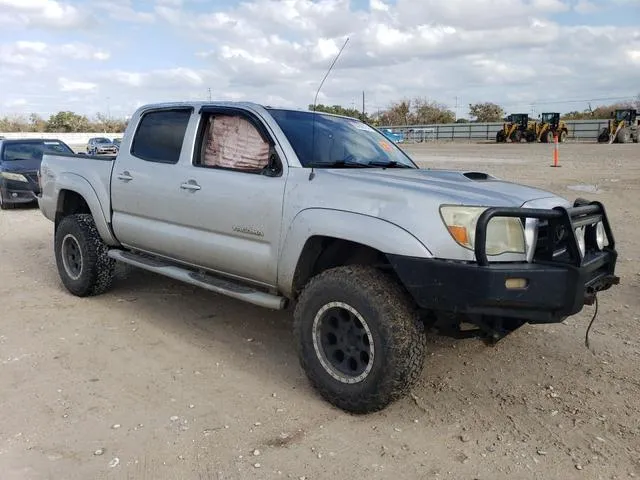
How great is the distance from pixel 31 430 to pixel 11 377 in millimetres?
842

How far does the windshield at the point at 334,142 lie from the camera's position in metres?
4.11

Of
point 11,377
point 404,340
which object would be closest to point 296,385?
point 404,340

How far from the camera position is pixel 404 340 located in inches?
127

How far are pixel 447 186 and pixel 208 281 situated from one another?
198 cm

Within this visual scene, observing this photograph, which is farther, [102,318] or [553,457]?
[102,318]

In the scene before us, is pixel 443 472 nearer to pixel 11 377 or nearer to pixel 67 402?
pixel 67 402

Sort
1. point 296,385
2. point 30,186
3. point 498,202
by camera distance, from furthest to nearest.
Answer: point 30,186 < point 296,385 < point 498,202

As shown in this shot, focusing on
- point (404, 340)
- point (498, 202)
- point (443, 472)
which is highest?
point (498, 202)

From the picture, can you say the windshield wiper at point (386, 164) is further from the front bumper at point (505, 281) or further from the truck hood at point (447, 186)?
the front bumper at point (505, 281)

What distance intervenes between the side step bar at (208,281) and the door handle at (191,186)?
686 mm

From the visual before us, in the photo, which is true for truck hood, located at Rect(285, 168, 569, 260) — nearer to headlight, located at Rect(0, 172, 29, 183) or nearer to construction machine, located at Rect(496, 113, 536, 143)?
headlight, located at Rect(0, 172, 29, 183)

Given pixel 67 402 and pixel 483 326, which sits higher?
pixel 483 326

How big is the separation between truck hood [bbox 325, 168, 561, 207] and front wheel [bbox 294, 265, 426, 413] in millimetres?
534

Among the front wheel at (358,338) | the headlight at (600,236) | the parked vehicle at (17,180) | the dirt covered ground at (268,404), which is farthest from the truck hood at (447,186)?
the parked vehicle at (17,180)
